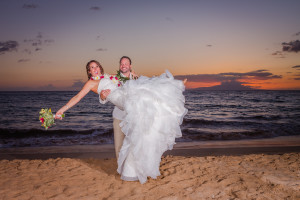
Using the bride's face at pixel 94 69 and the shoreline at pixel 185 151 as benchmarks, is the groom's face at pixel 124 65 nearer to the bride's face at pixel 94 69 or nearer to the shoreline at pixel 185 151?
the bride's face at pixel 94 69

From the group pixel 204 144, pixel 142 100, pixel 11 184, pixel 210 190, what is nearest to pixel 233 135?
pixel 204 144

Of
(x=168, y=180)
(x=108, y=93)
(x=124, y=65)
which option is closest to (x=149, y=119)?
(x=108, y=93)

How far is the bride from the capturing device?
11.6ft

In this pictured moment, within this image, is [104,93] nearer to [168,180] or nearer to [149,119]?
[149,119]

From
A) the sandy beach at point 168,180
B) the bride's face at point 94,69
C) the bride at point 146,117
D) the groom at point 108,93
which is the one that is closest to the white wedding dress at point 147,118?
the bride at point 146,117

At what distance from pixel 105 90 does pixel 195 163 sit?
271cm

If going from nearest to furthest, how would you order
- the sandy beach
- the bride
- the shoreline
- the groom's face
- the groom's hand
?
the sandy beach < the bride < the groom's hand < the groom's face < the shoreline

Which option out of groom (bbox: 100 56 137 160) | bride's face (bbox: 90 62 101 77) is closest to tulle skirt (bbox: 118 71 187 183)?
groom (bbox: 100 56 137 160)

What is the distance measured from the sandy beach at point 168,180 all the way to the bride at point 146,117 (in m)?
0.39

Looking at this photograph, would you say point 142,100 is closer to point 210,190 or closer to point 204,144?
point 210,190

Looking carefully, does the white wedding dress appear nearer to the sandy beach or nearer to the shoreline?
the sandy beach

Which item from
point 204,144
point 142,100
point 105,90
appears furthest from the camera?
point 204,144

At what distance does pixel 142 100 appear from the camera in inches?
139

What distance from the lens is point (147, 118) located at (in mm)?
3543
